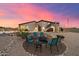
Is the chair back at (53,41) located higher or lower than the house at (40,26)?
lower

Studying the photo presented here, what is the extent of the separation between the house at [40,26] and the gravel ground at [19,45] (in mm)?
78

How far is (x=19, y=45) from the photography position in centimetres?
263

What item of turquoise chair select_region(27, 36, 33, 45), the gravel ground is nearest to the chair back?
the gravel ground

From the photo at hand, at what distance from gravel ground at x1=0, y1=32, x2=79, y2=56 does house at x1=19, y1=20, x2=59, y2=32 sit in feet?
0.26

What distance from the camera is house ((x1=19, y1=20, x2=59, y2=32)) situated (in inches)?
103

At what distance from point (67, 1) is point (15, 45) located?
29.6 inches

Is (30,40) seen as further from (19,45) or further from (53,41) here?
(53,41)

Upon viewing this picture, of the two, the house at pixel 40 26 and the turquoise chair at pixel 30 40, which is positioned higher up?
the house at pixel 40 26

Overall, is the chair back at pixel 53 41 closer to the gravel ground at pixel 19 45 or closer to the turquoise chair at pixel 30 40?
the gravel ground at pixel 19 45

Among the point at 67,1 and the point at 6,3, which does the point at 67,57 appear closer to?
the point at 67,1

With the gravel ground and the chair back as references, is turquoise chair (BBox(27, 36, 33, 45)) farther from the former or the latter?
the chair back

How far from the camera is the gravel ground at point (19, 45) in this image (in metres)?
2.61

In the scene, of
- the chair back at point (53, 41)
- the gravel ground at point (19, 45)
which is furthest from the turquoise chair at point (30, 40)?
the chair back at point (53, 41)

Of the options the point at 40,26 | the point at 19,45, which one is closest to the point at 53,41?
the point at 40,26
